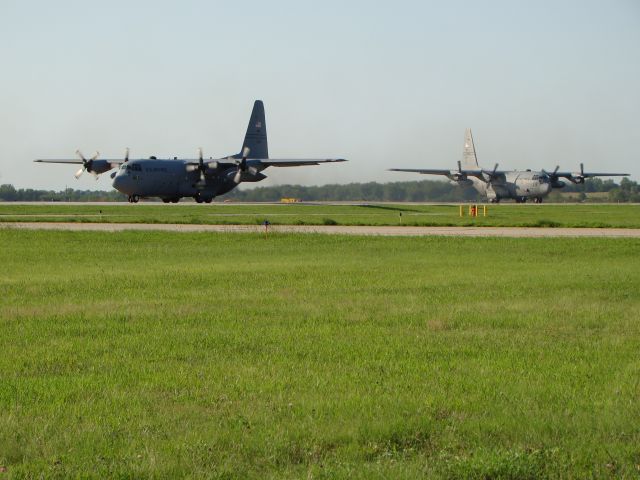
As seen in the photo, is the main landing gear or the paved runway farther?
the main landing gear

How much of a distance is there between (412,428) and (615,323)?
7.08 metres

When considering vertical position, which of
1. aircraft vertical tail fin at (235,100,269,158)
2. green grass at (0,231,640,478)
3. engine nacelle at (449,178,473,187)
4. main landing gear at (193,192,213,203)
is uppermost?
aircraft vertical tail fin at (235,100,269,158)

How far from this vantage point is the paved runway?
3775 centimetres

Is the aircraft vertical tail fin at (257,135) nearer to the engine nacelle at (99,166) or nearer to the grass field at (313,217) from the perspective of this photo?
the engine nacelle at (99,166)

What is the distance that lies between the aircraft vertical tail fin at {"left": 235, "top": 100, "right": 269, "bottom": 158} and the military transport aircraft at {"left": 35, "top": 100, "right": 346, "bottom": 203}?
5022 millimetres

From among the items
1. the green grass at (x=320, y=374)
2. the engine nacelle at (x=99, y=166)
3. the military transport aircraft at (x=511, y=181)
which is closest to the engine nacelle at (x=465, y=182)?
the military transport aircraft at (x=511, y=181)

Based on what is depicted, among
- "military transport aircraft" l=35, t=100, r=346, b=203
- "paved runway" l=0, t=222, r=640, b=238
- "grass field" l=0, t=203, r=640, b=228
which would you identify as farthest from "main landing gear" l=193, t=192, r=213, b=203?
"paved runway" l=0, t=222, r=640, b=238

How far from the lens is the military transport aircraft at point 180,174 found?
75.4m

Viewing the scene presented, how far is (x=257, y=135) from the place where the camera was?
9119cm

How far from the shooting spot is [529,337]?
1320 cm

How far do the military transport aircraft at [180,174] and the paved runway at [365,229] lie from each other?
29.6m

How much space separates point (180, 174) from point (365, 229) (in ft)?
130

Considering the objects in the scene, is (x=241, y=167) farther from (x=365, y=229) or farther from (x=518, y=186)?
(x=365, y=229)

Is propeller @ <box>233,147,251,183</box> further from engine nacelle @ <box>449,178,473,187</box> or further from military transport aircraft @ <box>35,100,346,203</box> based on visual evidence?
engine nacelle @ <box>449,178,473,187</box>
